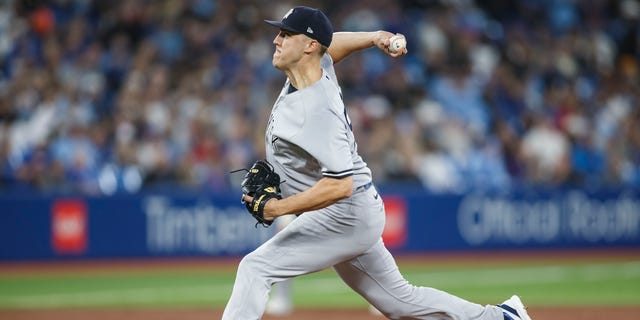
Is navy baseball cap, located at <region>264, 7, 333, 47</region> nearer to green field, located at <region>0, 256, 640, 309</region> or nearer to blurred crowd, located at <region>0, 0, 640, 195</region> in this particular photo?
green field, located at <region>0, 256, 640, 309</region>

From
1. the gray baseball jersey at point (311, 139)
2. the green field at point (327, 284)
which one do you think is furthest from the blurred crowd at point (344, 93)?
the gray baseball jersey at point (311, 139)

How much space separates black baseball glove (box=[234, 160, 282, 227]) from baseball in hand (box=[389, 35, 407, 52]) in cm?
109

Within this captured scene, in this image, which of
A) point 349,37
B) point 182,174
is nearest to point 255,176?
point 349,37

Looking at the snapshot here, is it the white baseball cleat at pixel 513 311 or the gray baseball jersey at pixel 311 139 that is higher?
the gray baseball jersey at pixel 311 139

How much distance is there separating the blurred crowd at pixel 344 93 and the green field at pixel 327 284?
4.37 feet

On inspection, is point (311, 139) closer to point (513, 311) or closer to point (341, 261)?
point (341, 261)

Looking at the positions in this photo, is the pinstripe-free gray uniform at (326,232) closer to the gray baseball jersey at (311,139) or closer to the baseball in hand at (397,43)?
the gray baseball jersey at (311,139)

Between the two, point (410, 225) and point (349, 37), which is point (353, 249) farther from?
point (410, 225)

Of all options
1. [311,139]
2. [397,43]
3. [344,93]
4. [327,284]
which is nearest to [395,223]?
[344,93]

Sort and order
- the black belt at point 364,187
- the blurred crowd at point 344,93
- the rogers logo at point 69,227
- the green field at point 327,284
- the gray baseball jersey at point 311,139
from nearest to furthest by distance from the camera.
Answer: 1. the gray baseball jersey at point 311,139
2. the black belt at point 364,187
3. the green field at point 327,284
4. the rogers logo at point 69,227
5. the blurred crowd at point 344,93

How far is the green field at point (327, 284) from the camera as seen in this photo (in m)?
11.1

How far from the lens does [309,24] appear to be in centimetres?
544

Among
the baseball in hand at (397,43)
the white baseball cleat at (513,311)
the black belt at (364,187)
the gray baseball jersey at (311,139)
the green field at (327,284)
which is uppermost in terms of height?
the baseball in hand at (397,43)

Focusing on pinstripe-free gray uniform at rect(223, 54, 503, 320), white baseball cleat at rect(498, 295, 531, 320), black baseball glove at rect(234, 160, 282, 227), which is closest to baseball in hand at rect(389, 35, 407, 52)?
pinstripe-free gray uniform at rect(223, 54, 503, 320)
